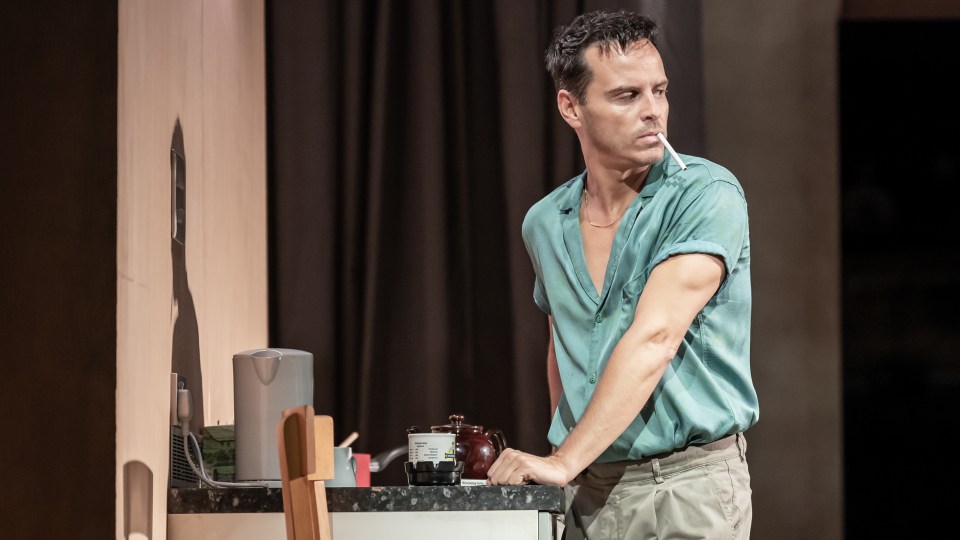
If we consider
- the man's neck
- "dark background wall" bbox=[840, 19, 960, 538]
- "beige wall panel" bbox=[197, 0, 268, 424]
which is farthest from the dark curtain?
the man's neck

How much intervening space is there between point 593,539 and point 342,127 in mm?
1641

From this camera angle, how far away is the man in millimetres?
1864

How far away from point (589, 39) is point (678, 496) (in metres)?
0.79

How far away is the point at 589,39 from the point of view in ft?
7.14

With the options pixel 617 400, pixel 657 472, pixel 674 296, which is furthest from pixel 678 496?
pixel 674 296

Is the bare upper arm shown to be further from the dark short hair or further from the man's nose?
the dark short hair

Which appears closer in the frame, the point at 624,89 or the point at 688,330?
the point at 688,330

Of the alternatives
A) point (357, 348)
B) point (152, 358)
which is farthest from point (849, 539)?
point (152, 358)

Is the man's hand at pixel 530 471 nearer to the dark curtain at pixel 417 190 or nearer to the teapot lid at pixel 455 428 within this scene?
the teapot lid at pixel 455 428

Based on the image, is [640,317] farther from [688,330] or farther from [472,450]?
[472,450]

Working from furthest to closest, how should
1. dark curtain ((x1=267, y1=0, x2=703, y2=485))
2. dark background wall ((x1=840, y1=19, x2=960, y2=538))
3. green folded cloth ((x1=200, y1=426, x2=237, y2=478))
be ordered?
dark background wall ((x1=840, y1=19, x2=960, y2=538)) < dark curtain ((x1=267, y1=0, x2=703, y2=485)) < green folded cloth ((x1=200, y1=426, x2=237, y2=478))
